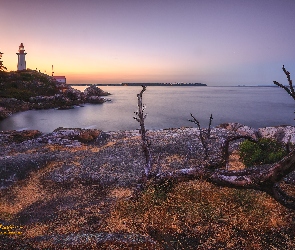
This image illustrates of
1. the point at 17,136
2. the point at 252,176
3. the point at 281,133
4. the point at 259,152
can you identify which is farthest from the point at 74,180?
the point at 281,133

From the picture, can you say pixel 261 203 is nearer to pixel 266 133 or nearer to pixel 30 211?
pixel 30 211

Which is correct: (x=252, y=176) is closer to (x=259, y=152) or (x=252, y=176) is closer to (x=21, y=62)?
(x=259, y=152)

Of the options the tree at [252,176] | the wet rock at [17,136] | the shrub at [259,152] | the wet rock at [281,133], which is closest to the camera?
the tree at [252,176]

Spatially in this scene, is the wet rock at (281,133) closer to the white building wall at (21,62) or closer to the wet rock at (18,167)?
the wet rock at (18,167)

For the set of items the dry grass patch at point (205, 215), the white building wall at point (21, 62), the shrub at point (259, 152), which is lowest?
the dry grass patch at point (205, 215)

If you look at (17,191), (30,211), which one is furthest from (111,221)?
(17,191)

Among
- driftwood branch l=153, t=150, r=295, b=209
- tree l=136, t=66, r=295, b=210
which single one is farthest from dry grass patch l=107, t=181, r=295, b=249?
driftwood branch l=153, t=150, r=295, b=209

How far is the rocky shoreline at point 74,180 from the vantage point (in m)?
7.21

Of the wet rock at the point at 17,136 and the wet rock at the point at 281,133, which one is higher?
the wet rock at the point at 281,133

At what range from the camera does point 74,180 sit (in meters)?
15.4

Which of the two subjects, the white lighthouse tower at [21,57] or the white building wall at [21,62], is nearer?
the white building wall at [21,62]

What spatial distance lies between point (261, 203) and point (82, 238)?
6.14 m

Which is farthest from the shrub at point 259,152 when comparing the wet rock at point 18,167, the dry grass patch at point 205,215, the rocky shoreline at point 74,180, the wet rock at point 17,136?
the wet rock at point 17,136

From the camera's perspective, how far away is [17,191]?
13914 millimetres
